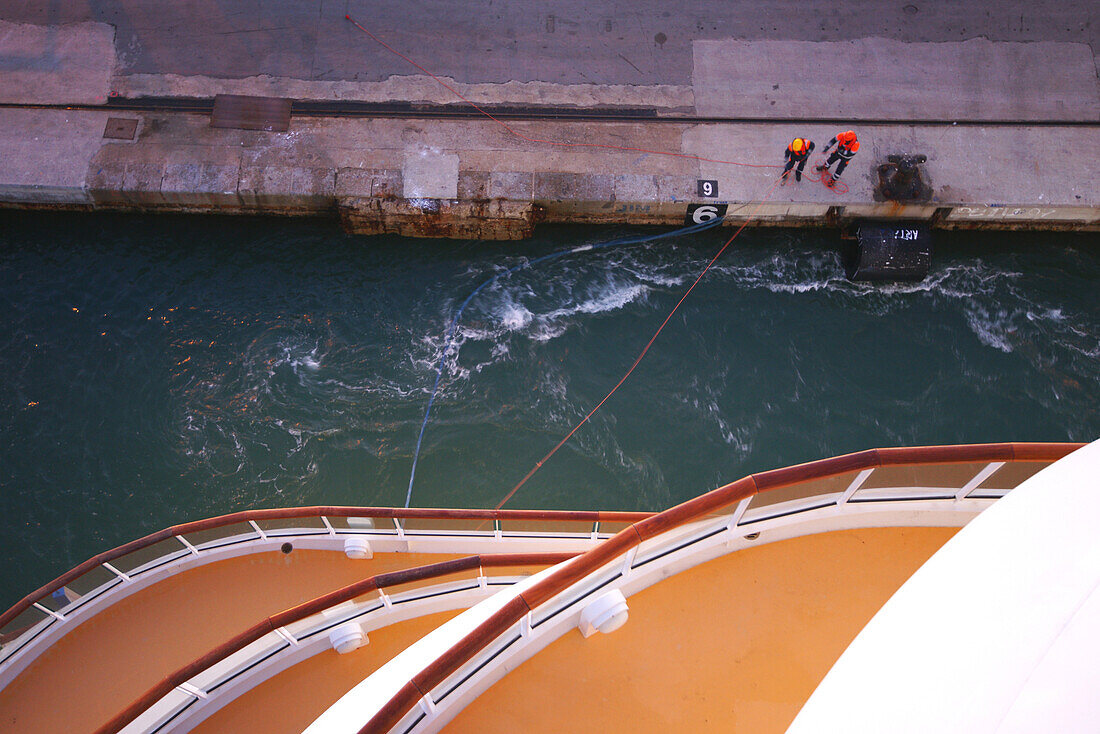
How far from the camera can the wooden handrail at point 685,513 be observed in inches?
193

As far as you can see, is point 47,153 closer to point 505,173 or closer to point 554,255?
point 505,173

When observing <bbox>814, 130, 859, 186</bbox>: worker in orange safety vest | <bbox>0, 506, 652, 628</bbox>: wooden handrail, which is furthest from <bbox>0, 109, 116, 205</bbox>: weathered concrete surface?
<bbox>814, 130, 859, 186</bbox>: worker in orange safety vest

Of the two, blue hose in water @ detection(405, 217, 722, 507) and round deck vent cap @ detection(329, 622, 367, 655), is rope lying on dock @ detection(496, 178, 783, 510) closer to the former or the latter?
blue hose in water @ detection(405, 217, 722, 507)

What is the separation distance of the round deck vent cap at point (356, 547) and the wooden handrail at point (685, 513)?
3476 mm

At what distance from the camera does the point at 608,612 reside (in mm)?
5535

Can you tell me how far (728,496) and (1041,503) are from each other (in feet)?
7.17

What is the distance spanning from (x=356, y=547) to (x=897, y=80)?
15230 millimetres

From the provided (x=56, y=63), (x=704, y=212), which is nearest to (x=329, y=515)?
(x=704, y=212)

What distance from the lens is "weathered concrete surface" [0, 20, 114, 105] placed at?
612 inches

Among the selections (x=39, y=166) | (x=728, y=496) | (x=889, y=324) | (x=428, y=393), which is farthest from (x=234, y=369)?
(x=889, y=324)

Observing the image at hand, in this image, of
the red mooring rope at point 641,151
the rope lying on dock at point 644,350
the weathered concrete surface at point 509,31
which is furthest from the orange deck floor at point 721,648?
the weathered concrete surface at point 509,31

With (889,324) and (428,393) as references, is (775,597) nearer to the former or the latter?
(428,393)

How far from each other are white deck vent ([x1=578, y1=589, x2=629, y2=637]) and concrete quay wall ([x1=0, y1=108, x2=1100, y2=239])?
1045cm

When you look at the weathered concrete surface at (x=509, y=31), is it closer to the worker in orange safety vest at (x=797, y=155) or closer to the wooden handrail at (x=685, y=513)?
the worker in orange safety vest at (x=797, y=155)
